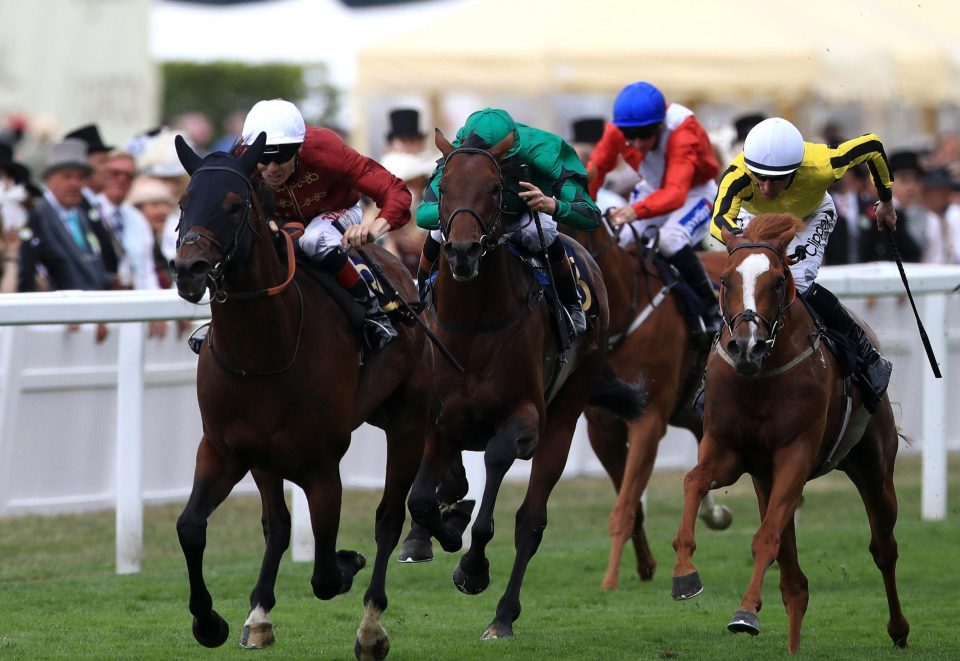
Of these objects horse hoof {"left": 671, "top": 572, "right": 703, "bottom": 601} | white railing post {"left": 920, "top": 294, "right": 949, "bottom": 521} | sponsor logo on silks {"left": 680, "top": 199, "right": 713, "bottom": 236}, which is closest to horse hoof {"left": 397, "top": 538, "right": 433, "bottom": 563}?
horse hoof {"left": 671, "top": 572, "right": 703, "bottom": 601}

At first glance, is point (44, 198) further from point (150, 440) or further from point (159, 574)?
point (159, 574)

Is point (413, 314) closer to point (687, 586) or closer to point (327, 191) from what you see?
point (327, 191)

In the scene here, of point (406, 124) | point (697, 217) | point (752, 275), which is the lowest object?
point (406, 124)

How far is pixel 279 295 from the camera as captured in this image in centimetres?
656

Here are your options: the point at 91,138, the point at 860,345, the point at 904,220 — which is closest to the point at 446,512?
the point at 860,345

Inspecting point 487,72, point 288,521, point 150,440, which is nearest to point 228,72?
point 487,72

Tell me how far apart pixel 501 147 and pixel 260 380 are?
1.47 m

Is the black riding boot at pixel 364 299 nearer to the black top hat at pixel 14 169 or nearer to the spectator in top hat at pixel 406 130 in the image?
the black top hat at pixel 14 169

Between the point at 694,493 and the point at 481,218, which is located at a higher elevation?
the point at 481,218

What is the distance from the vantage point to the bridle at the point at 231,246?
19.7ft

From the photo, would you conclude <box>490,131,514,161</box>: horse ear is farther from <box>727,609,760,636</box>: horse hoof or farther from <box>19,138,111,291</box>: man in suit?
<box>19,138,111,291</box>: man in suit

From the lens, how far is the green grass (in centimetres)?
727

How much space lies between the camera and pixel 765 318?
22.4 feet

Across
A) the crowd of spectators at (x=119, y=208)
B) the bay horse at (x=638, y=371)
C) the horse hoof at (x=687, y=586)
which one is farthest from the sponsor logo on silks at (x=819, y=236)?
the crowd of spectators at (x=119, y=208)
